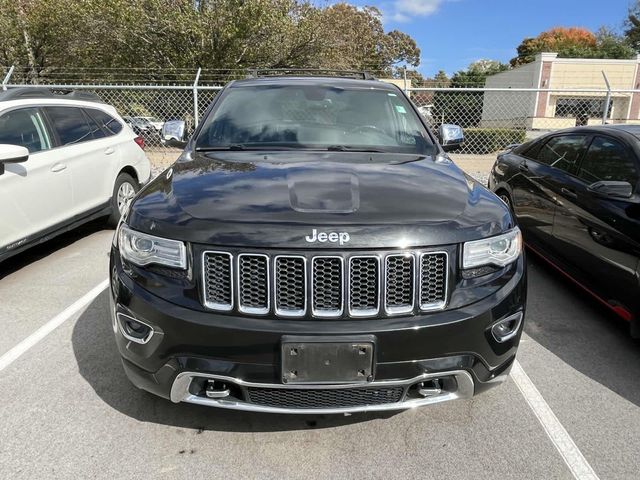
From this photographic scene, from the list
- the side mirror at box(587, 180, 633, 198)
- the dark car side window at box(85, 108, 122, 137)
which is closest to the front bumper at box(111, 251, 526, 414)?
A: the side mirror at box(587, 180, 633, 198)

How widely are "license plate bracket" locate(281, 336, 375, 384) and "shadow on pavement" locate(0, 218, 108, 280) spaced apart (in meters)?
3.84

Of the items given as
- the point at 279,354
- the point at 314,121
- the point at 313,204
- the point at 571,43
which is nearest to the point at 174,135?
the point at 314,121

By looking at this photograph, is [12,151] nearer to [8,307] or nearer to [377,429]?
[8,307]

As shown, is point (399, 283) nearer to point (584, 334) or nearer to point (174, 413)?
point (174, 413)

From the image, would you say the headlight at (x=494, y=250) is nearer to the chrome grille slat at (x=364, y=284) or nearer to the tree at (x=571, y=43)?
the chrome grille slat at (x=364, y=284)

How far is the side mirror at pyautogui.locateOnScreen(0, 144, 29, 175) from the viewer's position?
418 cm

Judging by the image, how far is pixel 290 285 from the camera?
84.8 inches

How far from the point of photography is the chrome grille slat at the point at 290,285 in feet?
7.02

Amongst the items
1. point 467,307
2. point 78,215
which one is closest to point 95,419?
point 467,307

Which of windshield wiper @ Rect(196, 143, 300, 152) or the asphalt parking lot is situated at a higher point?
windshield wiper @ Rect(196, 143, 300, 152)

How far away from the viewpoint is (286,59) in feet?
68.5

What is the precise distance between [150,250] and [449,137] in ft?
8.82

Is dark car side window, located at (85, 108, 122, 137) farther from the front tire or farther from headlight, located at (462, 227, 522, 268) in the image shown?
headlight, located at (462, 227, 522, 268)

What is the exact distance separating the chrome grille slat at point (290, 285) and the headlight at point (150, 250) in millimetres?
415
